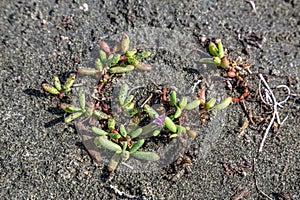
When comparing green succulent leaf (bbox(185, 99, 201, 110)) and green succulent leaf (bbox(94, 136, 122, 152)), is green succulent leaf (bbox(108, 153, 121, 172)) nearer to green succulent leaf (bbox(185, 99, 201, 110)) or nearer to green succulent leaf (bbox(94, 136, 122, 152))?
green succulent leaf (bbox(94, 136, 122, 152))

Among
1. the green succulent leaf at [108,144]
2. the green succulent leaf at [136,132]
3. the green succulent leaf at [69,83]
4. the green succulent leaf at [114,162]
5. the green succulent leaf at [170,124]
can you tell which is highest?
the green succulent leaf at [170,124]

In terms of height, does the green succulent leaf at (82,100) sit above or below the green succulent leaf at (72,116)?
above

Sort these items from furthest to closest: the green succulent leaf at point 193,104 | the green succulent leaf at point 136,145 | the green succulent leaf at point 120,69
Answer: the green succulent leaf at point 120,69, the green succulent leaf at point 193,104, the green succulent leaf at point 136,145

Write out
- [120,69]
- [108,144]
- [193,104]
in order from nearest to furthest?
1. [108,144]
2. [193,104]
3. [120,69]

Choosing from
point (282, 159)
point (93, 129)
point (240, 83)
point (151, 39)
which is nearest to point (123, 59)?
point (151, 39)

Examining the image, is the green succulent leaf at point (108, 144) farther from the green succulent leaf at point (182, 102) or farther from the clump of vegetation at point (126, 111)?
the green succulent leaf at point (182, 102)

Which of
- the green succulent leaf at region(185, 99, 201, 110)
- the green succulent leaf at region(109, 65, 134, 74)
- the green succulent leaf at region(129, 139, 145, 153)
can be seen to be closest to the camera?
the green succulent leaf at region(129, 139, 145, 153)

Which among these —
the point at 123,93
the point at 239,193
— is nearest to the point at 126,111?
the point at 123,93

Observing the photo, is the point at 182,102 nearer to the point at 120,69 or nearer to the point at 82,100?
the point at 120,69

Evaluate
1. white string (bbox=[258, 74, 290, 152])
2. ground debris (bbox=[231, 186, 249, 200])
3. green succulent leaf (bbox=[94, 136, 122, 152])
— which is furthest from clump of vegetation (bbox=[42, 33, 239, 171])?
ground debris (bbox=[231, 186, 249, 200])

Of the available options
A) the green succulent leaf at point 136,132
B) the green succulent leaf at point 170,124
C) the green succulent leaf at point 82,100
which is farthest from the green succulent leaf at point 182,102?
the green succulent leaf at point 82,100
